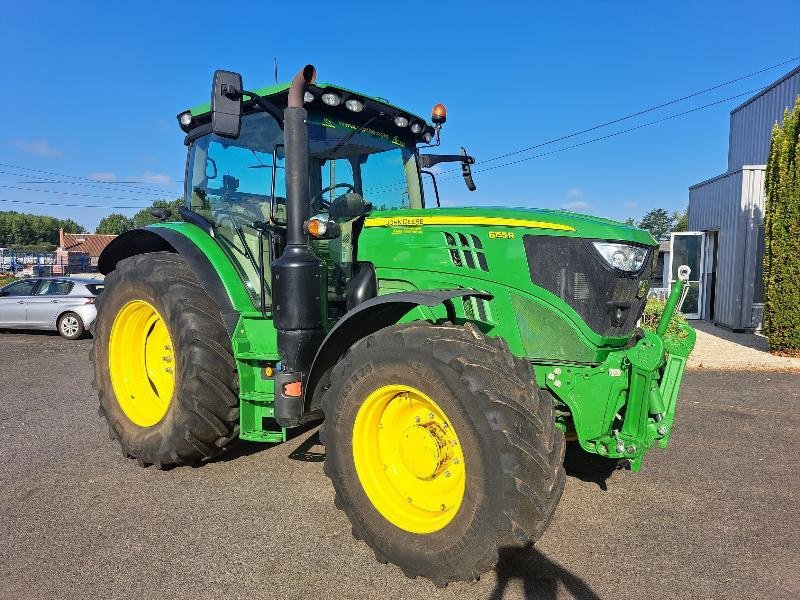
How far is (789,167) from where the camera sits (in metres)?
9.52

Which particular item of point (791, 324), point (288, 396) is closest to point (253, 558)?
point (288, 396)

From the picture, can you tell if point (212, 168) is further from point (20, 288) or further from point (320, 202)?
point (20, 288)

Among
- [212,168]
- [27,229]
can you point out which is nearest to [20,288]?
[212,168]

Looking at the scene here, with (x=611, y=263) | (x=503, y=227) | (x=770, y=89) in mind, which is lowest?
(x=611, y=263)

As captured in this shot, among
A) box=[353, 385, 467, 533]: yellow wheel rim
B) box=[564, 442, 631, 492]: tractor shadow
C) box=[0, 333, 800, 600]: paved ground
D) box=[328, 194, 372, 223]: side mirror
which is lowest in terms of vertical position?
box=[0, 333, 800, 600]: paved ground

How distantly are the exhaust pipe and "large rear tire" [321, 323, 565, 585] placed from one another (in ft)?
1.50

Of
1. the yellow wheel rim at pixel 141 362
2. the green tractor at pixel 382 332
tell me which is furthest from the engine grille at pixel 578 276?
the yellow wheel rim at pixel 141 362

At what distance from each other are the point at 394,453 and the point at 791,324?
8952 mm

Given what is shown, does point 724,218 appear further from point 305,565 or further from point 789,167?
point 305,565

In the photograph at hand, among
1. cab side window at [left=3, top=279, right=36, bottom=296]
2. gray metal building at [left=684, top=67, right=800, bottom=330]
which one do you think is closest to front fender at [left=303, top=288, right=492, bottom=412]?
gray metal building at [left=684, top=67, right=800, bottom=330]

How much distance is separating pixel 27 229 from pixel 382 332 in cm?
10468

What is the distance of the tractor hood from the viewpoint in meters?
3.27

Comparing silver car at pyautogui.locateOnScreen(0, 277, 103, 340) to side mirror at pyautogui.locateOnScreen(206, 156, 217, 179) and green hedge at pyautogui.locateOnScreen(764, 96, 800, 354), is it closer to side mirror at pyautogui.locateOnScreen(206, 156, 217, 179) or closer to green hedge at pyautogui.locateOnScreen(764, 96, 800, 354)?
side mirror at pyautogui.locateOnScreen(206, 156, 217, 179)

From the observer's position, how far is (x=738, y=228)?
12.4 m
